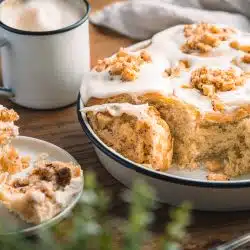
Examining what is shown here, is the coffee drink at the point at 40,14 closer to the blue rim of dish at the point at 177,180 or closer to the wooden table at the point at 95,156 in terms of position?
the wooden table at the point at 95,156

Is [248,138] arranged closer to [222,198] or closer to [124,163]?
[222,198]

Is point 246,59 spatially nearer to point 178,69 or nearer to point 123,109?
point 178,69

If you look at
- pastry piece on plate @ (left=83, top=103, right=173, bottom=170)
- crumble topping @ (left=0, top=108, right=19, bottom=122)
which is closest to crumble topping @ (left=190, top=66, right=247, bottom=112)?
pastry piece on plate @ (left=83, top=103, right=173, bottom=170)

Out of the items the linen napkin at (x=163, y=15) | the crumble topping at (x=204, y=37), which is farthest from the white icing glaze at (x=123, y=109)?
the linen napkin at (x=163, y=15)

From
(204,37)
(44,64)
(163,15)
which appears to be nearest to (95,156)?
(44,64)

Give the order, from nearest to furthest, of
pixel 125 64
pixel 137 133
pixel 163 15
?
pixel 137 133 < pixel 125 64 < pixel 163 15

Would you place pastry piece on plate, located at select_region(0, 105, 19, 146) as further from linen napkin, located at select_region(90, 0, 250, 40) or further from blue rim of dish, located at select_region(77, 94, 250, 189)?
linen napkin, located at select_region(90, 0, 250, 40)

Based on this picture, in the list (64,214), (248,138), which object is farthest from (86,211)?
(248,138)
